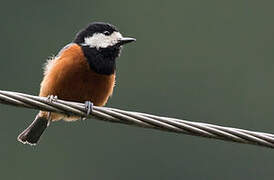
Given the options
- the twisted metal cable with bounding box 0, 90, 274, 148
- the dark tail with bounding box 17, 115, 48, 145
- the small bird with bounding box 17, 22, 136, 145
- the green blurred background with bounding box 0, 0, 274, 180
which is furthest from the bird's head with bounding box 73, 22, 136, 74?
the green blurred background with bounding box 0, 0, 274, 180

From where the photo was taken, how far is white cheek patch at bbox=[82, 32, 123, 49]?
6914mm

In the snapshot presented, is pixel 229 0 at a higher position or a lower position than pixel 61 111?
higher

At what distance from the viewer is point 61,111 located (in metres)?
4.76

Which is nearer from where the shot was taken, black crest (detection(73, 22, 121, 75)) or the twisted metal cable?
the twisted metal cable

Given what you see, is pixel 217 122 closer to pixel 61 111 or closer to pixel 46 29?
pixel 46 29

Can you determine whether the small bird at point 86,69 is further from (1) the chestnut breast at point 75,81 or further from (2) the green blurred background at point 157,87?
(2) the green blurred background at point 157,87

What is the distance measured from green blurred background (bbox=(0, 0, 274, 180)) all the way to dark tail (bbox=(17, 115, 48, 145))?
10444 millimetres

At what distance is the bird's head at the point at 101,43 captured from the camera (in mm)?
6708

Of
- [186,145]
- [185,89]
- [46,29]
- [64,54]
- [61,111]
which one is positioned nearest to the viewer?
[61,111]

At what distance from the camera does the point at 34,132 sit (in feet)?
24.0

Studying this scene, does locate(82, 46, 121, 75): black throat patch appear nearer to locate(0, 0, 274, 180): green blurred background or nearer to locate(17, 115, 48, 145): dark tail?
locate(17, 115, 48, 145): dark tail

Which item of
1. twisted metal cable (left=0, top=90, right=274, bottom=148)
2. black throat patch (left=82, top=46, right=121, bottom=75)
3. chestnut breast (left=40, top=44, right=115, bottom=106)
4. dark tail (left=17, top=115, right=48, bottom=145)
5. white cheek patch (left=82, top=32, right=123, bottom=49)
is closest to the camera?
twisted metal cable (left=0, top=90, right=274, bottom=148)

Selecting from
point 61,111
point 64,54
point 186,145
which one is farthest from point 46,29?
point 61,111

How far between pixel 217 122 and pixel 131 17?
224 inches
